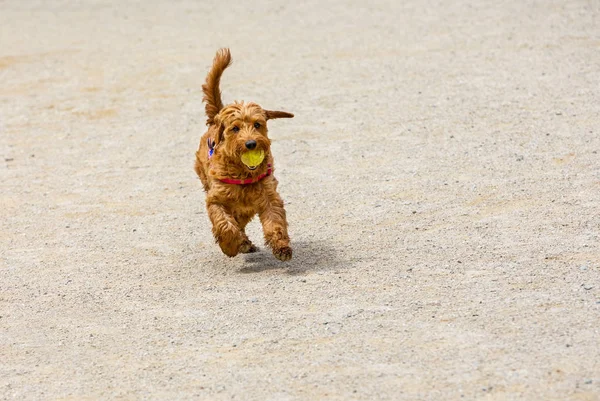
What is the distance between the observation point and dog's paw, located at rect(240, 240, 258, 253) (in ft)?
25.2

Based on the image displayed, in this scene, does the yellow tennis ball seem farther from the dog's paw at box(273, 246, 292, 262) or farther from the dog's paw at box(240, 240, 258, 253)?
the dog's paw at box(240, 240, 258, 253)

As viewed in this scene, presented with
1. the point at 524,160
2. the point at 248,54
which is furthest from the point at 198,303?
the point at 248,54

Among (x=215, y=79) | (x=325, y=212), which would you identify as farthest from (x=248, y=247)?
(x=215, y=79)

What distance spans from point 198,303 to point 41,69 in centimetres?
841

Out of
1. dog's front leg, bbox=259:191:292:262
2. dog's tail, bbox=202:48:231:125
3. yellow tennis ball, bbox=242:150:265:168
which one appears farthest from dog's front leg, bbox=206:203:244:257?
dog's tail, bbox=202:48:231:125

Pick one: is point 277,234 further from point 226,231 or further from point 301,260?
point 301,260

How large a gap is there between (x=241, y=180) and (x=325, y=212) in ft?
5.13

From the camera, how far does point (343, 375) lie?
544 cm

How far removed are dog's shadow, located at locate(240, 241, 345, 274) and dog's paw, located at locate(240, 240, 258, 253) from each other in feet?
0.11

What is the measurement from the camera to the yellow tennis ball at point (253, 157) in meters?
7.05

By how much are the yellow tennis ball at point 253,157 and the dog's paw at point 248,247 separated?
757 millimetres

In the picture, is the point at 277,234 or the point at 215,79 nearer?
the point at 277,234

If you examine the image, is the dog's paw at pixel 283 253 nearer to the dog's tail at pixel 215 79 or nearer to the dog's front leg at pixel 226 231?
the dog's front leg at pixel 226 231

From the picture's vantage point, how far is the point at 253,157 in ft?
23.2
